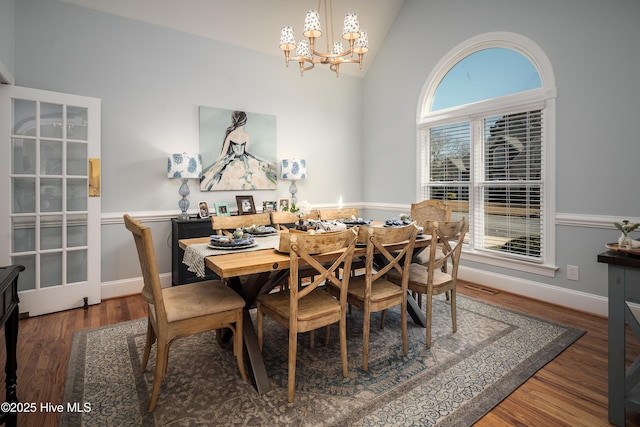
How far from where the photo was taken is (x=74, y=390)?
200 centimetres

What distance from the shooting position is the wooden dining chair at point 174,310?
71.1 inches

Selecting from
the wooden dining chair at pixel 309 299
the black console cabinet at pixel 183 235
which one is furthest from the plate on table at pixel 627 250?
the black console cabinet at pixel 183 235

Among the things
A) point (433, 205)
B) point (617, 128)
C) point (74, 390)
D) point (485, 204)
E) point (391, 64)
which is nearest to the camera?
point (74, 390)

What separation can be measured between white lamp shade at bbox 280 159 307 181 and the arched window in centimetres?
165

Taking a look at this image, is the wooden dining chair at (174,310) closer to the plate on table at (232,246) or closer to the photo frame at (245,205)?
the plate on table at (232,246)

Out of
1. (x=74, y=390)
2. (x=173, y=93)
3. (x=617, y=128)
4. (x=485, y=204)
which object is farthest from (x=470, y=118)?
(x=74, y=390)

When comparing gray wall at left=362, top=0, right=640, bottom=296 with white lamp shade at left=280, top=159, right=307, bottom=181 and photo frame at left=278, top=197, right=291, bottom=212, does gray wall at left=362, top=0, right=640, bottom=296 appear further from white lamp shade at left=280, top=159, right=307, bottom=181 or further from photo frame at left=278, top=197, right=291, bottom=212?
photo frame at left=278, top=197, right=291, bottom=212

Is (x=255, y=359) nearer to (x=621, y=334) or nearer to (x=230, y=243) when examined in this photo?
(x=230, y=243)

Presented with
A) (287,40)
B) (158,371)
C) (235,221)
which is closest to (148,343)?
(158,371)

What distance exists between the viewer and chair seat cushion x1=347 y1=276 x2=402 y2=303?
2.31 m

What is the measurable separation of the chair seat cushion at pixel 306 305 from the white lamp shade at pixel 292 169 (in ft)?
8.38

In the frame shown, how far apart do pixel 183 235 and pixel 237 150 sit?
1.32 metres

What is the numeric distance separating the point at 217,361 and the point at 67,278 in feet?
6.92

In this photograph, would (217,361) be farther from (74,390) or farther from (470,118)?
(470,118)
